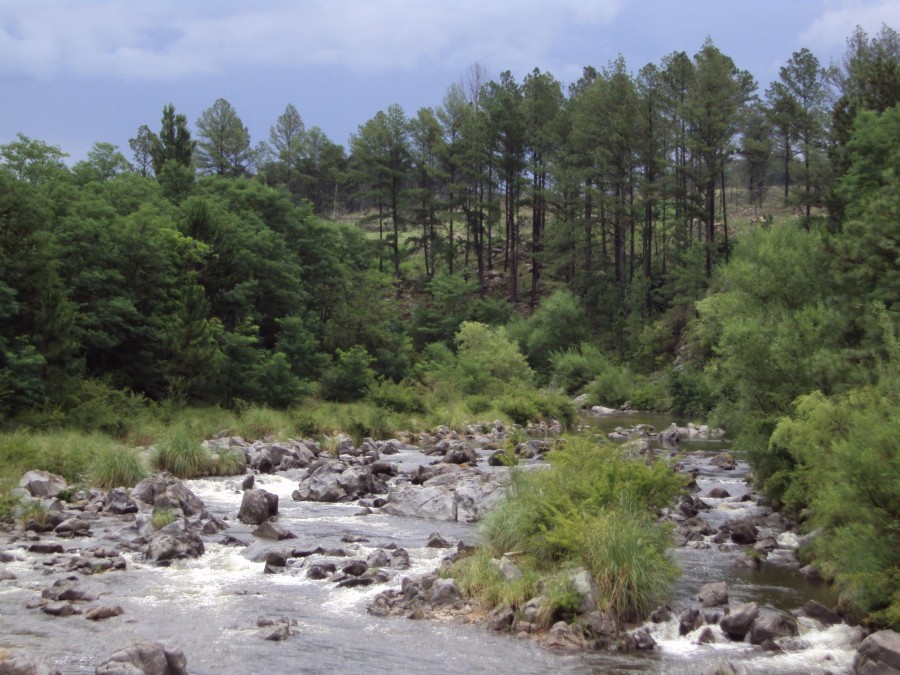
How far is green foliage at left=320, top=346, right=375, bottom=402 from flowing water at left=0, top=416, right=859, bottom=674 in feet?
96.0

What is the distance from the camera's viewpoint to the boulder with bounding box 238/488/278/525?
19.9m

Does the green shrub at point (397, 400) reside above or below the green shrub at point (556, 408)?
above

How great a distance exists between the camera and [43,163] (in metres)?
41.3

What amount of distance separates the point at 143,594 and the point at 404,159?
69.2m

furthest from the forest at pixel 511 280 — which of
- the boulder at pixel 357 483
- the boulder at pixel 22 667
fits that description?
the boulder at pixel 22 667

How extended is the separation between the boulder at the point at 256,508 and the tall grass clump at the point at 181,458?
5.65 metres

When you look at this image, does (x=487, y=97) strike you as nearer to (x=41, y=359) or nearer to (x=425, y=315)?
(x=425, y=315)

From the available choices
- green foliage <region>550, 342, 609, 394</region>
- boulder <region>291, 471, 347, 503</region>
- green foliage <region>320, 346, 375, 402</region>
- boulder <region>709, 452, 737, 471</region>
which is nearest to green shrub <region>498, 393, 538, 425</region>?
green foliage <region>320, 346, 375, 402</region>

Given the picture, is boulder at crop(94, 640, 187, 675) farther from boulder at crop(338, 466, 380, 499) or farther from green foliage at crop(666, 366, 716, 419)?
green foliage at crop(666, 366, 716, 419)

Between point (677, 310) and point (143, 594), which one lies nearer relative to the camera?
point (143, 594)

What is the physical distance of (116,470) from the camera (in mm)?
22797

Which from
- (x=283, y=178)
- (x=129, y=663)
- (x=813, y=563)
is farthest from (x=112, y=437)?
(x=283, y=178)

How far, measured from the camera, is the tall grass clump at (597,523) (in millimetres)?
13117

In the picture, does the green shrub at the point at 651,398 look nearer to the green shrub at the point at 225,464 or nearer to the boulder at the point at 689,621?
the green shrub at the point at 225,464
